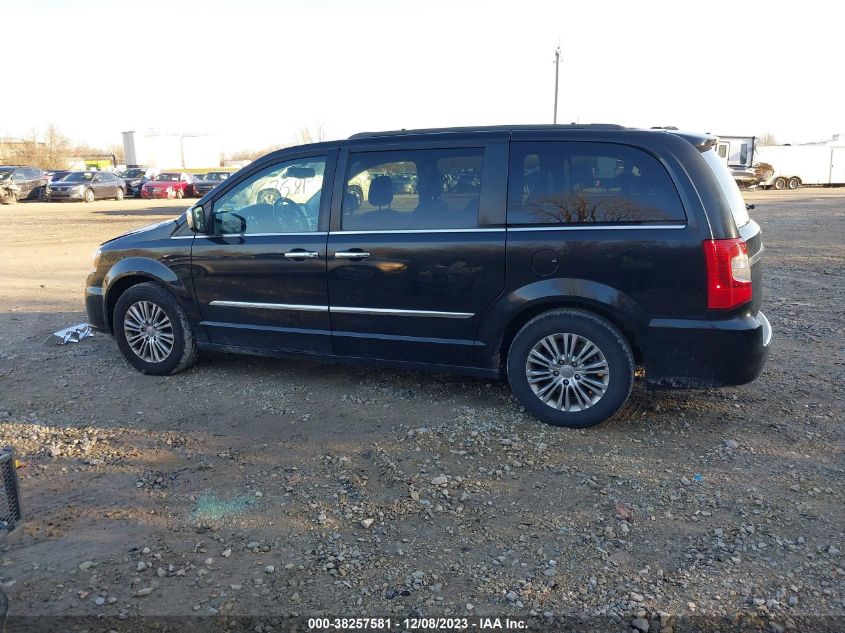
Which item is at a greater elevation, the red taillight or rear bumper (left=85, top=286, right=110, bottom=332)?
the red taillight

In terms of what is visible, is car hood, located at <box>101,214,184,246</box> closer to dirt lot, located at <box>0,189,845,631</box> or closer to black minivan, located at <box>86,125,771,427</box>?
black minivan, located at <box>86,125,771,427</box>

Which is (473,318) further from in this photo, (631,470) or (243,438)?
(243,438)

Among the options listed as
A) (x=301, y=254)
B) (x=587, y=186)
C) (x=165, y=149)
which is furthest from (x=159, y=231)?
(x=165, y=149)

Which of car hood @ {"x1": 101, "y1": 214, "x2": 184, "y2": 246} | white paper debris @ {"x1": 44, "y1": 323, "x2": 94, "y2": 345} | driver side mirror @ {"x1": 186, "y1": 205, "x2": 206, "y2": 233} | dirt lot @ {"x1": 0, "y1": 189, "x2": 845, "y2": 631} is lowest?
dirt lot @ {"x1": 0, "y1": 189, "x2": 845, "y2": 631}

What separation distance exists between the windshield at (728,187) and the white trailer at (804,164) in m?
42.2

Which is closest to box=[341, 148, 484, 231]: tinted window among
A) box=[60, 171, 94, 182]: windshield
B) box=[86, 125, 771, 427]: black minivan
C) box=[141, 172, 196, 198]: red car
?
box=[86, 125, 771, 427]: black minivan

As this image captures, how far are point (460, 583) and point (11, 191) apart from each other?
32297 millimetres

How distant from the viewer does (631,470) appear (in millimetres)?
4023

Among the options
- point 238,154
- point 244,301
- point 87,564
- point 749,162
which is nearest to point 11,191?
point 244,301

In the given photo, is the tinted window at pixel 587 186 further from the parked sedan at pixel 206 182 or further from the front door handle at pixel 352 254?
the parked sedan at pixel 206 182

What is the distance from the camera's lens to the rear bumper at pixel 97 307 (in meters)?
5.90

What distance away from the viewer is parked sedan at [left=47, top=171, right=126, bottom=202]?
30.0m

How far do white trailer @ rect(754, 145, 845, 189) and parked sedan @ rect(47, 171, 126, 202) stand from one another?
3636cm

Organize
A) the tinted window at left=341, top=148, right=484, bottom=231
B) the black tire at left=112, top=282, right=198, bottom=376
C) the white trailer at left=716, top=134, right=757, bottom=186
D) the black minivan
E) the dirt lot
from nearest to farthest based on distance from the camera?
the dirt lot < the black minivan < the tinted window at left=341, top=148, right=484, bottom=231 < the black tire at left=112, top=282, right=198, bottom=376 < the white trailer at left=716, top=134, right=757, bottom=186
